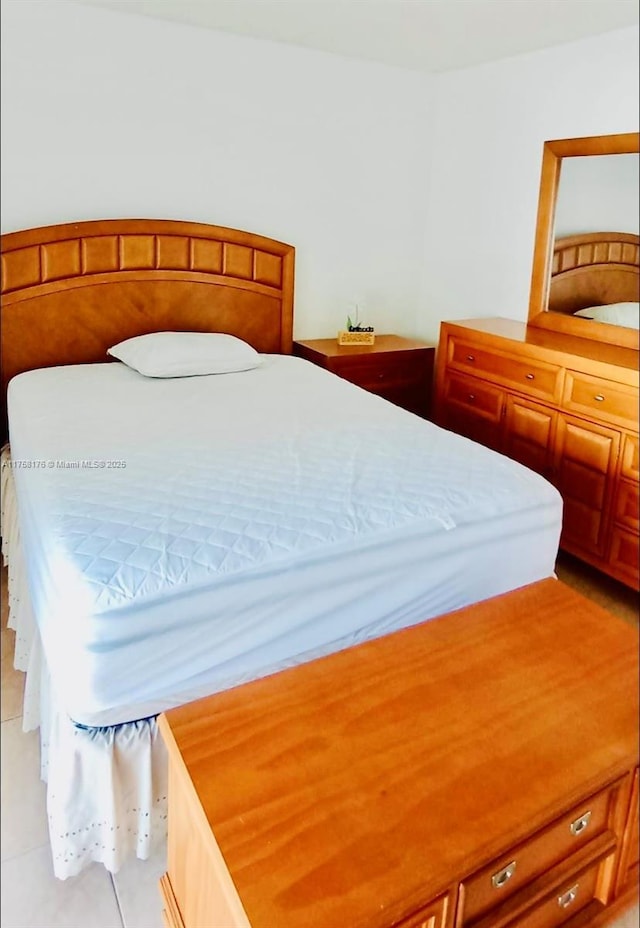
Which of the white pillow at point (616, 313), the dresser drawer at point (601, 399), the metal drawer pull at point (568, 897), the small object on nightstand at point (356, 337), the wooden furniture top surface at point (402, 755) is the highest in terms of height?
the white pillow at point (616, 313)

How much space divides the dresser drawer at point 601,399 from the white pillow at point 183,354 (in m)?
1.17

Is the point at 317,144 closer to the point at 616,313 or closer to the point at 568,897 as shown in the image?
the point at 616,313

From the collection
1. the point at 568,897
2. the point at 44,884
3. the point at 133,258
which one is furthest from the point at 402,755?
the point at 133,258

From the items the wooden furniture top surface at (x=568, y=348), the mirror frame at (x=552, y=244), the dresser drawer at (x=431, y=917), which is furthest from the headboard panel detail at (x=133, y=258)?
the dresser drawer at (x=431, y=917)

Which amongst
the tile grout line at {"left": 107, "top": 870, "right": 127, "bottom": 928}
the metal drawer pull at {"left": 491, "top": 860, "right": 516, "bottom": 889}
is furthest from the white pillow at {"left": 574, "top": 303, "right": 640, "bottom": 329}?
the tile grout line at {"left": 107, "top": 870, "right": 127, "bottom": 928}

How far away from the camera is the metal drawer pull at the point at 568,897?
3.81 ft

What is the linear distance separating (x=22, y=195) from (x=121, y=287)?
1.50 ft

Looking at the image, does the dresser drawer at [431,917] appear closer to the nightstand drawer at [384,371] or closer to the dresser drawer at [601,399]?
the dresser drawer at [601,399]

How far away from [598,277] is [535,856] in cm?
189

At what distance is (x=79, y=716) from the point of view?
124 cm

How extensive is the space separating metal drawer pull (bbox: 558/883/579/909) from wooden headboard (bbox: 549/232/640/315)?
1712 millimetres

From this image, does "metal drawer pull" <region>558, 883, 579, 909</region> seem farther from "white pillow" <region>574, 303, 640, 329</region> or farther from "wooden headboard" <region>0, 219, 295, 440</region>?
"wooden headboard" <region>0, 219, 295, 440</region>

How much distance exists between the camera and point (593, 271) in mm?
2346

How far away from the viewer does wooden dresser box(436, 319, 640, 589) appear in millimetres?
2207
